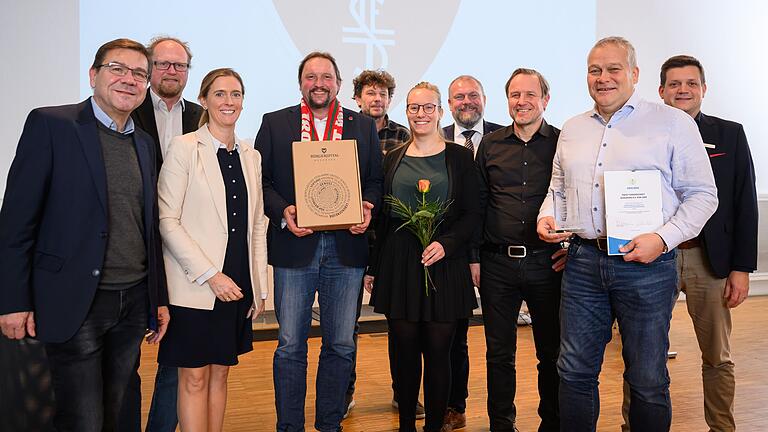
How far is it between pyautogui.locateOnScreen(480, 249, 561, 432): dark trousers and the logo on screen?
284 centimetres

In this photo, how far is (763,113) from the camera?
7.62 metres

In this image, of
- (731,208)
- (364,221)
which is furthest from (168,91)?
(731,208)

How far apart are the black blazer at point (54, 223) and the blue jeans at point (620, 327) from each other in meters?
1.64

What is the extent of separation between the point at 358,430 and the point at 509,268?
1133 mm

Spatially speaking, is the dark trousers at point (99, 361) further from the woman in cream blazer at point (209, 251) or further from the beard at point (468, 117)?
the beard at point (468, 117)

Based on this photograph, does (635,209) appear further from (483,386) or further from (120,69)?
(483,386)

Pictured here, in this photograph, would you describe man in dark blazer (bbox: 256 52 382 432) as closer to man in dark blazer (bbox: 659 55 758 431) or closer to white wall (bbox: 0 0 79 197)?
man in dark blazer (bbox: 659 55 758 431)

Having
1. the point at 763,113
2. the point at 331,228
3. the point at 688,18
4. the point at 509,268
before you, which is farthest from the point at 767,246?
the point at 331,228

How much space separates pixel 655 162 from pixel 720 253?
0.82m

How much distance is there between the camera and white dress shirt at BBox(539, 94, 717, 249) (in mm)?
2443

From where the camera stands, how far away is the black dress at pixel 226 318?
8.30ft

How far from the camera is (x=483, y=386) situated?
4.19 metres

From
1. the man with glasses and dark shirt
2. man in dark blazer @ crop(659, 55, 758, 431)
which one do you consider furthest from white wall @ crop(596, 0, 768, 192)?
man in dark blazer @ crop(659, 55, 758, 431)

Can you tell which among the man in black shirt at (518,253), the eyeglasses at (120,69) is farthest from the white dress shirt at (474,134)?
the eyeglasses at (120,69)
